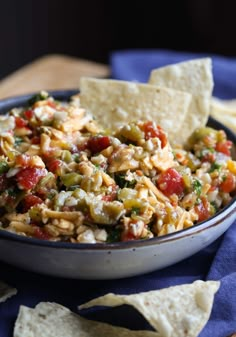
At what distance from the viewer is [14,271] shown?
301 centimetres

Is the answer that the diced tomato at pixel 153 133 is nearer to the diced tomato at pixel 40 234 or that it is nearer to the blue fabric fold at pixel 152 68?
the diced tomato at pixel 40 234

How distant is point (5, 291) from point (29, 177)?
1.80ft

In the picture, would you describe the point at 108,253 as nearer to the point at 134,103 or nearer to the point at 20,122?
the point at 20,122

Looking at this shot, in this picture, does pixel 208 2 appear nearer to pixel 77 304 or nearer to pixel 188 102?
pixel 188 102

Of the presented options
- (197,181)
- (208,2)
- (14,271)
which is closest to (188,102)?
(197,181)

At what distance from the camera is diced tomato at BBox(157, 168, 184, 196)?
297 centimetres

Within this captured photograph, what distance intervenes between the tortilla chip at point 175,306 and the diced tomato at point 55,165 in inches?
28.1

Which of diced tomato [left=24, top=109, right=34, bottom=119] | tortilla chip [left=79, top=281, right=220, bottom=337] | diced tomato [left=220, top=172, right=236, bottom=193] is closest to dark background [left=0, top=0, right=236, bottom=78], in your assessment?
diced tomato [left=24, top=109, right=34, bottom=119]

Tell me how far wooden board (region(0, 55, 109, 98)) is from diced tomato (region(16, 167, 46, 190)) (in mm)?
2378

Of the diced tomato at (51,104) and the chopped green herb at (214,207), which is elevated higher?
the diced tomato at (51,104)

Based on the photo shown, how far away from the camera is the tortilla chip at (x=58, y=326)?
2.52m

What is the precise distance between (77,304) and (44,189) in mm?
571

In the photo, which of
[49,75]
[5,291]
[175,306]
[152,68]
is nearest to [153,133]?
[175,306]

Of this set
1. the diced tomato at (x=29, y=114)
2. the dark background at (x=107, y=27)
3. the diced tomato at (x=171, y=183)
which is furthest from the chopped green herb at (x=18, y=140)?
the dark background at (x=107, y=27)
